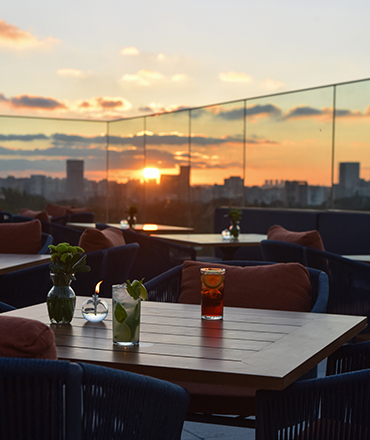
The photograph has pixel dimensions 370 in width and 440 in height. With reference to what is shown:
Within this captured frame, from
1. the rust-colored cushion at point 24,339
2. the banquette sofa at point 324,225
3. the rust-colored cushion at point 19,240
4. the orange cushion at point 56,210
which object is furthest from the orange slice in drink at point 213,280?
the orange cushion at point 56,210

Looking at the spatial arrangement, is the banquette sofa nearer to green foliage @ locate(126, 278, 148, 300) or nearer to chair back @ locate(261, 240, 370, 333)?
chair back @ locate(261, 240, 370, 333)

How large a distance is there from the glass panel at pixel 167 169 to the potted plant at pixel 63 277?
742 centimetres

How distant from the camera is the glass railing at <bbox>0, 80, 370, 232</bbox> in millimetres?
6805

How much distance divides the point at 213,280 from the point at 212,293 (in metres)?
0.04

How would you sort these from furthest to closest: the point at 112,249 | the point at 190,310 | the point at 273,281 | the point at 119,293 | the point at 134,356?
the point at 112,249 → the point at 273,281 → the point at 190,310 → the point at 119,293 → the point at 134,356

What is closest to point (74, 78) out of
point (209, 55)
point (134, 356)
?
point (209, 55)

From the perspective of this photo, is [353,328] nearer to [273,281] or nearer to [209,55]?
[273,281]

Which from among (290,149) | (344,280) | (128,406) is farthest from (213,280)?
(290,149)

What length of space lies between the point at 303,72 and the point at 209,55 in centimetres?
156

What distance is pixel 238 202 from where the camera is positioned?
330 inches

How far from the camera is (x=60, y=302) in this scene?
1.74 m

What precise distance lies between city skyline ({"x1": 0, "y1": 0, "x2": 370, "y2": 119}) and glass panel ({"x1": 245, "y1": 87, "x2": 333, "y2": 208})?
1.97 ft

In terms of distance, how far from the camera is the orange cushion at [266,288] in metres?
2.29

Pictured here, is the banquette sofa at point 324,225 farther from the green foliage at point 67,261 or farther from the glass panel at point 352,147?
the green foliage at point 67,261
